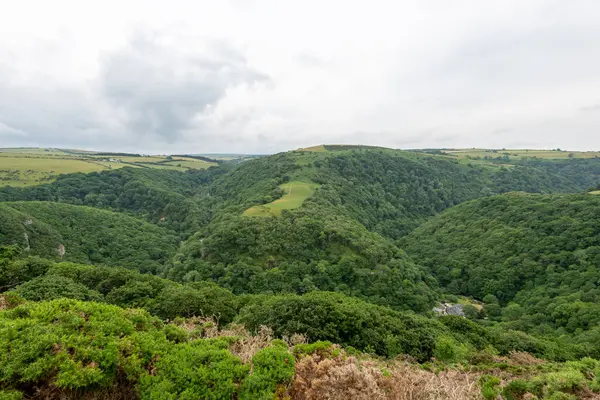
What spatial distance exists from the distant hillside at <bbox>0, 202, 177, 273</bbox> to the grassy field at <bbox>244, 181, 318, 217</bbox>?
2933 centimetres

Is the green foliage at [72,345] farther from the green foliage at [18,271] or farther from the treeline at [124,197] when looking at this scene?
the treeline at [124,197]

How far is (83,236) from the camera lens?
91688mm

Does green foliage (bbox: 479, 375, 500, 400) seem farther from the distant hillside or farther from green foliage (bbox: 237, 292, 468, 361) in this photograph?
the distant hillside

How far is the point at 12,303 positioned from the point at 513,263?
Result: 3746 inches

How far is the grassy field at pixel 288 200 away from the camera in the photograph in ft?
288

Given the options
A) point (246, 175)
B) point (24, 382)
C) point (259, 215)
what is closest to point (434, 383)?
point (24, 382)

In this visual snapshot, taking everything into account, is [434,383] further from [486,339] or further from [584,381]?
[486,339]

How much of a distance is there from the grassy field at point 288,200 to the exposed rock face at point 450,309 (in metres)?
46.7

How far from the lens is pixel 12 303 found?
15.8 meters

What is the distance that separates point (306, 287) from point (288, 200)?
46.2 m

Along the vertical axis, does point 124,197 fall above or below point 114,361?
below

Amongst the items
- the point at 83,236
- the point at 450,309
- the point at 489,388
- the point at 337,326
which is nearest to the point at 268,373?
the point at 489,388

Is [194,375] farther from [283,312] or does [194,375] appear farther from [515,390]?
[283,312]

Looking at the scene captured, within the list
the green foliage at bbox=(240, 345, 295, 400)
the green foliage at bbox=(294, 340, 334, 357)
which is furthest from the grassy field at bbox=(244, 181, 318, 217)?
the green foliage at bbox=(240, 345, 295, 400)
